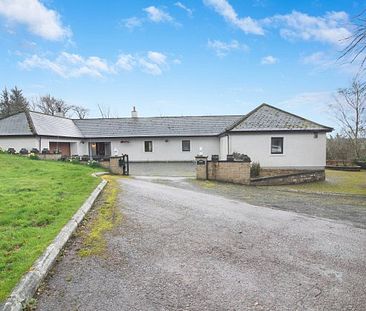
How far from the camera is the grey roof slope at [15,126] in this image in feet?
75.2

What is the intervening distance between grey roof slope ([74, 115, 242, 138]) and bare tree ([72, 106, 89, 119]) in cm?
3115

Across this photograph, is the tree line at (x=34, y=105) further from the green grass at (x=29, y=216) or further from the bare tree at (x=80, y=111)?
the green grass at (x=29, y=216)

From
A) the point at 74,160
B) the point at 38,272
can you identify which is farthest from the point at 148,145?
the point at 38,272

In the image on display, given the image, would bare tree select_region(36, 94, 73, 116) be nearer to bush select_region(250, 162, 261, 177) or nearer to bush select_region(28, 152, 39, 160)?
bush select_region(28, 152, 39, 160)

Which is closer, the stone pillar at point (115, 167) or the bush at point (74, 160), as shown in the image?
the stone pillar at point (115, 167)

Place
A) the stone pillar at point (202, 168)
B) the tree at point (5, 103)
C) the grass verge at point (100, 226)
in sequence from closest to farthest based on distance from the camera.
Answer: the grass verge at point (100, 226)
the stone pillar at point (202, 168)
the tree at point (5, 103)

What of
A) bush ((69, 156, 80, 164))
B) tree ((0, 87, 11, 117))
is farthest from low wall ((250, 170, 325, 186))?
tree ((0, 87, 11, 117))

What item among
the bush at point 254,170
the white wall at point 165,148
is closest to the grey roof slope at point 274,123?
the bush at point 254,170

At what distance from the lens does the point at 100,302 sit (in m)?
3.09

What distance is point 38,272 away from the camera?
350 centimetres

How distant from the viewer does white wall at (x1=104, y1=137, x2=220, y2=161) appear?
94.6ft

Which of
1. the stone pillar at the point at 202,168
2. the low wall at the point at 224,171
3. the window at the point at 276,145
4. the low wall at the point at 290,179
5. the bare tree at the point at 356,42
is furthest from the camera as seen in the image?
the window at the point at 276,145

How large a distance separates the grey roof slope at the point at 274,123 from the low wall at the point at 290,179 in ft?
10.4

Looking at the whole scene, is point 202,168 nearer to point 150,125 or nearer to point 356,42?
point 356,42
